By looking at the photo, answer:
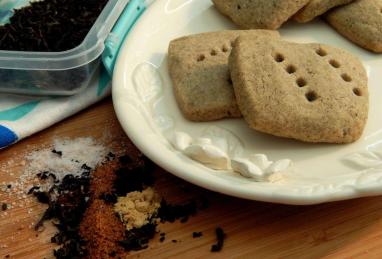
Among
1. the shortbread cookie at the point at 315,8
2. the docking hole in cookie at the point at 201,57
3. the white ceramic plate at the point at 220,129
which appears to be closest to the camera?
the white ceramic plate at the point at 220,129

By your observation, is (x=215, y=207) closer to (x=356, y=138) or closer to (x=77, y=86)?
(x=356, y=138)

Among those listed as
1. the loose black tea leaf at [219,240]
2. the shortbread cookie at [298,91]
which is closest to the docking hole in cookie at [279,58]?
the shortbread cookie at [298,91]

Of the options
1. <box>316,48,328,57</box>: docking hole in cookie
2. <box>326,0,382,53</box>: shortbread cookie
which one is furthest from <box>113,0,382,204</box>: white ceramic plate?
<box>316,48,328,57</box>: docking hole in cookie

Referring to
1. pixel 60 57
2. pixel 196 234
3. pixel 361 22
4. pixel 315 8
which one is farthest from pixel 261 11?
pixel 196 234

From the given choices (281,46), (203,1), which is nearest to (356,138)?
(281,46)

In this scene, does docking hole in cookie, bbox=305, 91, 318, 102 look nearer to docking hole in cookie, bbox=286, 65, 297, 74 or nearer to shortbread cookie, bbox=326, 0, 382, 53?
docking hole in cookie, bbox=286, 65, 297, 74

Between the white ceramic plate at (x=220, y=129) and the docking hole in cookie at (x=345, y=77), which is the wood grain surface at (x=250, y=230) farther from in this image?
the docking hole in cookie at (x=345, y=77)

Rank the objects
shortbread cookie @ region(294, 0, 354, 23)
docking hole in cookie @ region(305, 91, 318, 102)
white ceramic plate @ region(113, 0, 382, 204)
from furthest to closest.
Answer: shortbread cookie @ region(294, 0, 354, 23), docking hole in cookie @ region(305, 91, 318, 102), white ceramic plate @ region(113, 0, 382, 204)
